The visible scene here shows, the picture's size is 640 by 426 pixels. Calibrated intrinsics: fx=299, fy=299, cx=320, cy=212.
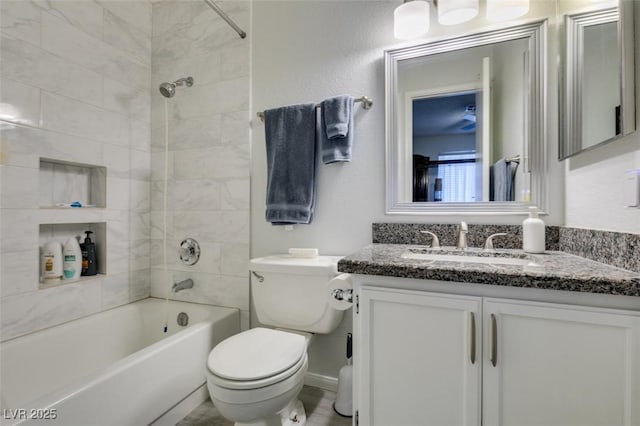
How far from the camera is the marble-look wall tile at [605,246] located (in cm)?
80

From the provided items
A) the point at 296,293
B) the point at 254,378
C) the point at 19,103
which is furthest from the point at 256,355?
the point at 19,103

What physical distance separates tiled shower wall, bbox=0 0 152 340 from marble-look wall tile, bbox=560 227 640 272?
7.79 feet

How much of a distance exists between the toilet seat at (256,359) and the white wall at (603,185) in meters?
1.17

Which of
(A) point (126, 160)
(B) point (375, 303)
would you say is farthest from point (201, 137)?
(B) point (375, 303)

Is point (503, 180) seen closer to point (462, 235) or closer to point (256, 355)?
point (462, 235)

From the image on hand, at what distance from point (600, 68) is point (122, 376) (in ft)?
6.54

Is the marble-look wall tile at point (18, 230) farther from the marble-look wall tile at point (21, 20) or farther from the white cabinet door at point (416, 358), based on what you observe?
the white cabinet door at point (416, 358)

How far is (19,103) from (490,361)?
7.37 ft

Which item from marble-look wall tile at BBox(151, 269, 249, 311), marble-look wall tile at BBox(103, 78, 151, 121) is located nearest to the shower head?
marble-look wall tile at BBox(103, 78, 151, 121)

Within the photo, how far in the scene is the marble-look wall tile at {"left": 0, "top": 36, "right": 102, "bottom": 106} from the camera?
4.66ft

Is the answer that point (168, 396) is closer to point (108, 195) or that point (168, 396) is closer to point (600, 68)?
point (108, 195)

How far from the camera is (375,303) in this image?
0.98 meters

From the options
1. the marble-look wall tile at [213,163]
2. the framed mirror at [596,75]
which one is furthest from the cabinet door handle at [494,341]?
the marble-look wall tile at [213,163]

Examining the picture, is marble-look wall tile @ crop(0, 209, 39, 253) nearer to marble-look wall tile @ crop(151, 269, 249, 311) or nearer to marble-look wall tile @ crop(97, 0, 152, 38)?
marble-look wall tile @ crop(151, 269, 249, 311)
